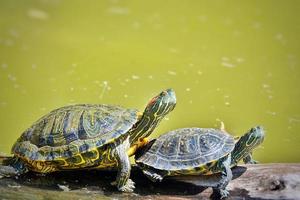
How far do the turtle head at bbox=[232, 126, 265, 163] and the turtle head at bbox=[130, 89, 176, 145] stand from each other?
1.98 ft

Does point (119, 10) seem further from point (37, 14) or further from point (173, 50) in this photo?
point (173, 50)

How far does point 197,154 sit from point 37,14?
20.3 ft

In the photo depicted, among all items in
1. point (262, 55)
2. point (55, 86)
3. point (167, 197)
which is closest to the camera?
point (167, 197)

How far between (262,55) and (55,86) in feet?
11.1

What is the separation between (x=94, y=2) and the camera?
9508 mm

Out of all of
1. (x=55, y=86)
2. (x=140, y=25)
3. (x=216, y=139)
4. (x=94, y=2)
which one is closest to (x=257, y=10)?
(x=140, y=25)

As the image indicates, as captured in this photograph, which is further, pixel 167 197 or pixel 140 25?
pixel 140 25

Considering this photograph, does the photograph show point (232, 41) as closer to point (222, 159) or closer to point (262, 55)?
point (262, 55)

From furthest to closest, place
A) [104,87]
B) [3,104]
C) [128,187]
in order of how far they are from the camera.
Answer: [104,87] < [3,104] < [128,187]

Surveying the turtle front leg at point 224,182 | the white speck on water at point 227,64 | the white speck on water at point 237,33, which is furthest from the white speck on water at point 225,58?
the turtle front leg at point 224,182

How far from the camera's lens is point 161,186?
372cm

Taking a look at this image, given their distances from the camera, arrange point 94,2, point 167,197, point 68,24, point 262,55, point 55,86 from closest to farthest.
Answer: point 167,197 < point 55,86 < point 262,55 < point 68,24 < point 94,2

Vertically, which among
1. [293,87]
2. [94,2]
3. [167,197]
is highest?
[94,2]

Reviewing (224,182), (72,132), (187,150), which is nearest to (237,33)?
(187,150)
